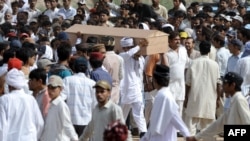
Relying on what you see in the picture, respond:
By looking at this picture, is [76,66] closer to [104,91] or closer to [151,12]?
[104,91]

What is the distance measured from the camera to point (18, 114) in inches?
464

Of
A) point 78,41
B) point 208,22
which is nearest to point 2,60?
point 78,41

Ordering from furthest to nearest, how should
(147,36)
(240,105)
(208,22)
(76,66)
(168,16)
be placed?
1. (168,16)
2. (208,22)
3. (147,36)
4. (76,66)
5. (240,105)

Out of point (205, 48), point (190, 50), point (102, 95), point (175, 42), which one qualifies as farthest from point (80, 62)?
point (190, 50)

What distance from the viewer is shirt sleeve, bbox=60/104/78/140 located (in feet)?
39.1

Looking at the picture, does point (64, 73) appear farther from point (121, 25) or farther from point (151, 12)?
point (151, 12)

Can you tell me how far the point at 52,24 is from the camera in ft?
61.6

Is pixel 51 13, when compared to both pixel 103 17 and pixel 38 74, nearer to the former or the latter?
pixel 103 17

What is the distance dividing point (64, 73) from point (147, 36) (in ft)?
8.35

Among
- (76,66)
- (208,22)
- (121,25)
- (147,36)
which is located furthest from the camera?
(208,22)

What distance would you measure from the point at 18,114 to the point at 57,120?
469 mm

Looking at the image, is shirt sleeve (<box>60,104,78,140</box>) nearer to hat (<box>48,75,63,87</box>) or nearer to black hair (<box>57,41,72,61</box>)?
hat (<box>48,75,63,87</box>)

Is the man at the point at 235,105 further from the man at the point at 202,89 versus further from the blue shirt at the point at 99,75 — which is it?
the man at the point at 202,89

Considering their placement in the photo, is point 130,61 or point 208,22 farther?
point 208,22
